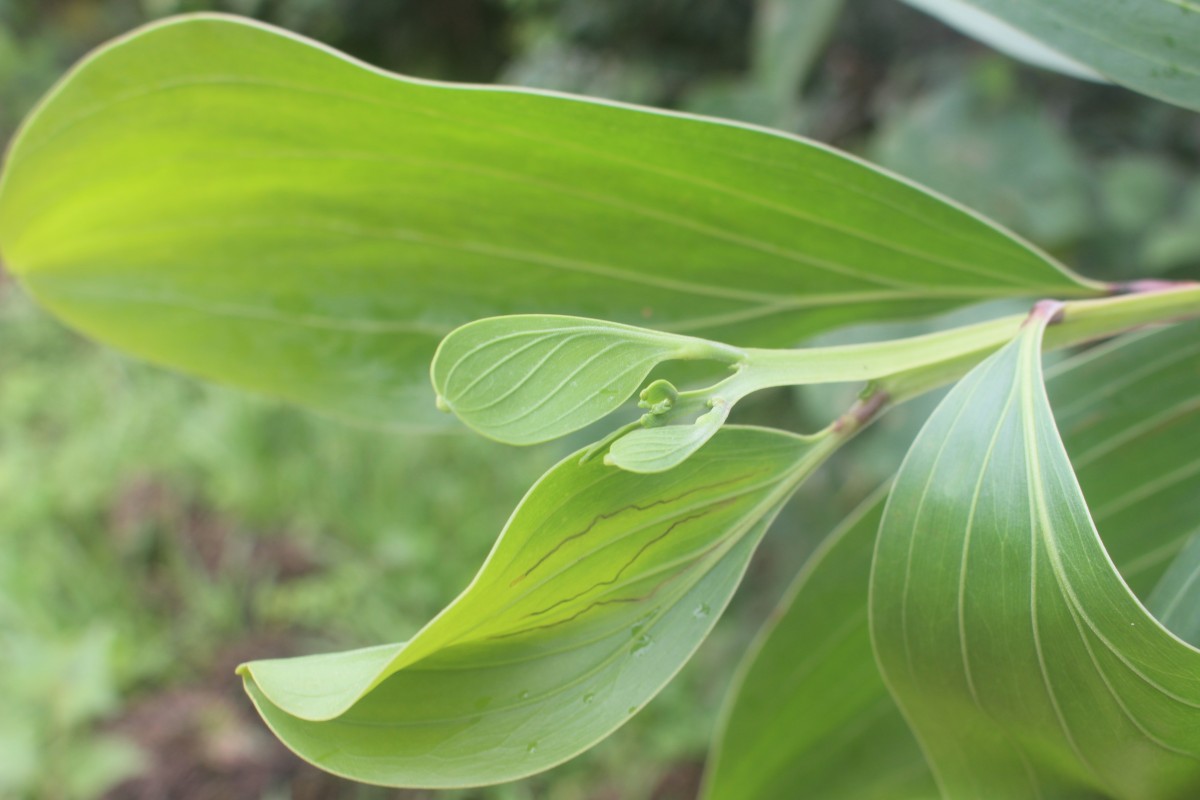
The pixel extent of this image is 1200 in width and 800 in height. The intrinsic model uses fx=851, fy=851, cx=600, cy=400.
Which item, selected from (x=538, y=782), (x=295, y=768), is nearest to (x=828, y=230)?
(x=538, y=782)

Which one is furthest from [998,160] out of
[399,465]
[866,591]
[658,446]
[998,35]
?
[399,465]

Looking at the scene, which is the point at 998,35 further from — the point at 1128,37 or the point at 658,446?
the point at 658,446

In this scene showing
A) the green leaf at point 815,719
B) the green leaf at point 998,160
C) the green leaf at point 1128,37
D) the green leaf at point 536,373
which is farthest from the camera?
the green leaf at point 998,160

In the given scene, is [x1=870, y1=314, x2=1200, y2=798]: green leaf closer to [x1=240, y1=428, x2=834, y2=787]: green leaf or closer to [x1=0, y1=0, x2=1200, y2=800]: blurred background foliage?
[x1=240, y1=428, x2=834, y2=787]: green leaf

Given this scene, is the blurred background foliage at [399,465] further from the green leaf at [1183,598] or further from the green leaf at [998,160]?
the green leaf at [1183,598]

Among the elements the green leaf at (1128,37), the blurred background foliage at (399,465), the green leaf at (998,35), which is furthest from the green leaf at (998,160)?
the green leaf at (1128,37)
